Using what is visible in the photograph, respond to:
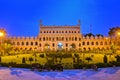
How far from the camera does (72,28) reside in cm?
8319

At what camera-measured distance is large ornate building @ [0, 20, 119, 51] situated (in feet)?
269

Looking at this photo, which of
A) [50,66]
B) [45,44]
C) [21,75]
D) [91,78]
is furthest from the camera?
[45,44]

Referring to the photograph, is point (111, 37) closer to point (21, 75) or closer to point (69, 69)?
point (69, 69)

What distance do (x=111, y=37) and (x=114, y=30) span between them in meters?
2.54

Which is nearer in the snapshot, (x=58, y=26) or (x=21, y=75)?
(x=21, y=75)

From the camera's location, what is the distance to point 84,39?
82938mm

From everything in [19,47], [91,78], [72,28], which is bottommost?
[91,78]

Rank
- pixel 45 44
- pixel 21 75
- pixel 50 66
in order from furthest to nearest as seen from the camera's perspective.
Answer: pixel 45 44
pixel 50 66
pixel 21 75

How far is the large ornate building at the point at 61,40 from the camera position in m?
82.1

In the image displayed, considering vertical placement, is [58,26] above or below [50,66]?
above

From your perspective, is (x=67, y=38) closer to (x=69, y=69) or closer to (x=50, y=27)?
(x=50, y=27)

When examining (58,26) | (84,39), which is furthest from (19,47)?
(84,39)

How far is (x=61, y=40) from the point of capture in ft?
270

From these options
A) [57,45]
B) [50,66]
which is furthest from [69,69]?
[57,45]
